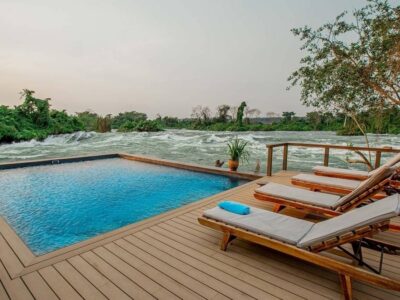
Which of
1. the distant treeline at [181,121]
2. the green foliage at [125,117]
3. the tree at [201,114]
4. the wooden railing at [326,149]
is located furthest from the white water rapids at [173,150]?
the tree at [201,114]

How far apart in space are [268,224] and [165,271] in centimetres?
101

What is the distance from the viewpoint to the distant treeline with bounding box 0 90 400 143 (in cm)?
736

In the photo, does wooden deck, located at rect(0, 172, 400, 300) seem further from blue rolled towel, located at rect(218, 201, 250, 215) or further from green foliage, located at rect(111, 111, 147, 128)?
green foliage, located at rect(111, 111, 147, 128)

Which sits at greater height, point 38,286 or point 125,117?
point 125,117

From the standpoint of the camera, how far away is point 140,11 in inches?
332

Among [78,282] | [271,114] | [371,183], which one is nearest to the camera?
[78,282]

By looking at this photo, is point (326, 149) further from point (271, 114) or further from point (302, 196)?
point (271, 114)

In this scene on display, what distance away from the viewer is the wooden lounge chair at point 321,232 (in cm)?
159

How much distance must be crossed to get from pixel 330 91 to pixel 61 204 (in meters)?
6.95

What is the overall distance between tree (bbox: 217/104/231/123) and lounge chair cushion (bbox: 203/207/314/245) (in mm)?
44639

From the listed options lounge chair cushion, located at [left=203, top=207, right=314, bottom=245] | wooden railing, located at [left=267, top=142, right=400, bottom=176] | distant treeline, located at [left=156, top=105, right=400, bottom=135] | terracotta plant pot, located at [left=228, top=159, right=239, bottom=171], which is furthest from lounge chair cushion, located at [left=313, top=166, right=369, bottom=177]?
distant treeline, located at [left=156, top=105, right=400, bottom=135]

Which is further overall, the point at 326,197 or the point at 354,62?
the point at 354,62

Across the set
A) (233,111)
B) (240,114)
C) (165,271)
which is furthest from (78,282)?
(233,111)

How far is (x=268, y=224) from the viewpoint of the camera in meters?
2.19
